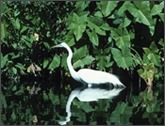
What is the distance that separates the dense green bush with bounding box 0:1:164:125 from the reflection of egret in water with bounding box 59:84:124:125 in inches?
5.2

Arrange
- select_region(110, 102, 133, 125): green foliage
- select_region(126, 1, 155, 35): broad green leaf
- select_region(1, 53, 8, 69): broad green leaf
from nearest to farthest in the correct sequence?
select_region(110, 102, 133, 125): green foliage, select_region(126, 1, 155, 35): broad green leaf, select_region(1, 53, 8, 69): broad green leaf

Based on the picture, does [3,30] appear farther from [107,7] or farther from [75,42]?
[107,7]

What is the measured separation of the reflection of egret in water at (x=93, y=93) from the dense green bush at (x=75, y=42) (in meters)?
0.13

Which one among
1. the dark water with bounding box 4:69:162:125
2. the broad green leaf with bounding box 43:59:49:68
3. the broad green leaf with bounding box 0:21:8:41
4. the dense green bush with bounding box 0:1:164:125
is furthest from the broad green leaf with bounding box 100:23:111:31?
the broad green leaf with bounding box 0:21:8:41

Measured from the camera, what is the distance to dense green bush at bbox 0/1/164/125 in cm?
506

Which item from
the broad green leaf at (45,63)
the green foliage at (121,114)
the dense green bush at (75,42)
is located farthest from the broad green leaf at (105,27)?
the green foliage at (121,114)

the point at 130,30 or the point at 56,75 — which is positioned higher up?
the point at 130,30

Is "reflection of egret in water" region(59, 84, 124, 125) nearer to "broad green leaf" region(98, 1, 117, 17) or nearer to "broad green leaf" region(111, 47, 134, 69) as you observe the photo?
"broad green leaf" region(111, 47, 134, 69)

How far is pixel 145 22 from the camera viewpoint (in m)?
5.02

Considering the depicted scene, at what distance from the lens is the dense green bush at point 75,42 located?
506 cm

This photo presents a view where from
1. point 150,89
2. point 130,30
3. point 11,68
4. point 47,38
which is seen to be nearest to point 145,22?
point 130,30

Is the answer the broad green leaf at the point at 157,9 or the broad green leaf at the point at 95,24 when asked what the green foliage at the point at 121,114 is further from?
the broad green leaf at the point at 157,9

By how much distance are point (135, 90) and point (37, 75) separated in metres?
1.06

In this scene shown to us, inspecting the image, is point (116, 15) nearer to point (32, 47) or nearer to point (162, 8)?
point (162, 8)
